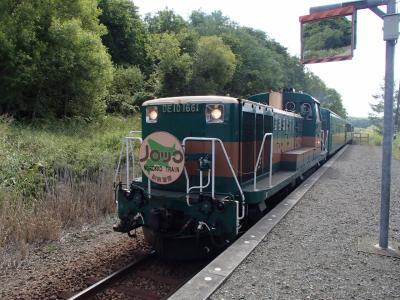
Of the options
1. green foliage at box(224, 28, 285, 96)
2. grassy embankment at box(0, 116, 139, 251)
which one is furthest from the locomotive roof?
green foliage at box(224, 28, 285, 96)

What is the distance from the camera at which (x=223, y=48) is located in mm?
33500

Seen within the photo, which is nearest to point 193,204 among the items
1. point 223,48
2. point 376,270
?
point 376,270

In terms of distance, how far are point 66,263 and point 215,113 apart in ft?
10.5

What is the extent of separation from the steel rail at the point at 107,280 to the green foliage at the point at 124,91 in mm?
17657

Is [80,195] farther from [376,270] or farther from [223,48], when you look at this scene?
[223,48]

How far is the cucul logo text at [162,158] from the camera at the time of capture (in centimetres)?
502

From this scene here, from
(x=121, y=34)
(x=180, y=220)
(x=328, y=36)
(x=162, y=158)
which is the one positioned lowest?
(x=180, y=220)

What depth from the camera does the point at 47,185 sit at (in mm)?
7301

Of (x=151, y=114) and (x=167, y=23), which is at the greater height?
(x=167, y=23)

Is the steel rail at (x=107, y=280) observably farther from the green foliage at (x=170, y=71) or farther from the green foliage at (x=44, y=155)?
the green foliage at (x=170, y=71)

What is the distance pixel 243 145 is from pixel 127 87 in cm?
2038

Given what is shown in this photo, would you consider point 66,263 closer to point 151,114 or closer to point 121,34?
point 151,114

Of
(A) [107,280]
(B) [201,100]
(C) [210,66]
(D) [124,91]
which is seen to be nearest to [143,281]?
(A) [107,280]

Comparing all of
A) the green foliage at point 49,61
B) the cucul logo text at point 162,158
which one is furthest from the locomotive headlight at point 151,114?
the green foliage at point 49,61
